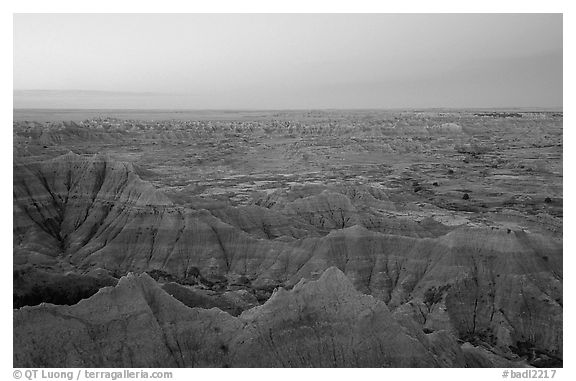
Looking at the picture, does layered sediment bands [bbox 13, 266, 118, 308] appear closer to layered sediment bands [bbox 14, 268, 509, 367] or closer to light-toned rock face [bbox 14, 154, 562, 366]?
light-toned rock face [bbox 14, 154, 562, 366]

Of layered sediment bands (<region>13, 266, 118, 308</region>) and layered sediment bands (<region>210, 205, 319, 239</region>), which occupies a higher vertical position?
layered sediment bands (<region>210, 205, 319, 239</region>)

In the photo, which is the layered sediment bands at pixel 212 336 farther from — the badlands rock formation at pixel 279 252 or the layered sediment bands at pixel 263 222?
the layered sediment bands at pixel 263 222

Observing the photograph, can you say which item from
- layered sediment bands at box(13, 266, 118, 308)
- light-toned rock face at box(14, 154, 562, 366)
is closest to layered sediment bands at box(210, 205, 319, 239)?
light-toned rock face at box(14, 154, 562, 366)

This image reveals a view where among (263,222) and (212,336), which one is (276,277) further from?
(212,336)

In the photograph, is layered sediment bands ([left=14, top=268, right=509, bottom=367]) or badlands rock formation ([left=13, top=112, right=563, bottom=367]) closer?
layered sediment bands ([left=14, top=268, right=509, bottom=367])

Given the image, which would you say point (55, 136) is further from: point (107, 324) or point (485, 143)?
point (485, 143)

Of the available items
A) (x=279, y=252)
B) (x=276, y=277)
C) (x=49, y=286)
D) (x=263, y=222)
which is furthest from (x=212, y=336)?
(x=263, y=222)
